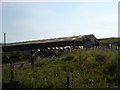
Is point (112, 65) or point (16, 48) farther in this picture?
point (16, 48)

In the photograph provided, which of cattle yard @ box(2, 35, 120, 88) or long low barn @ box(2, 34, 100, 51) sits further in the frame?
long low barn @ box(2, 34, 100, 51)

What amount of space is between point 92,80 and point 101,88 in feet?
6.35

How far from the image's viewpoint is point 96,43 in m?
49.7

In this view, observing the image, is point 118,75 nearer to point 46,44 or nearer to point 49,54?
point 49,54

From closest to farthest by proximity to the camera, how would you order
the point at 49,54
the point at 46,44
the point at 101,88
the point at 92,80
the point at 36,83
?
1. the point at 101,88
2. the point at 36,83
3. the point at 92,80
4. the point at 49,54
5. the point at 46,44

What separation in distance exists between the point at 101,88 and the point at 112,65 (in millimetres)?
4348

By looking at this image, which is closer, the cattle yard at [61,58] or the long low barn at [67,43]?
the cattle yard at [61,58]

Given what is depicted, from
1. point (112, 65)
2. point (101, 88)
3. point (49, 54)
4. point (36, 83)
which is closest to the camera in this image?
point (101, 88)

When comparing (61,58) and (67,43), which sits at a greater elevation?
(67,43)

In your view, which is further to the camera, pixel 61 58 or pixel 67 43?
pixel 67 43

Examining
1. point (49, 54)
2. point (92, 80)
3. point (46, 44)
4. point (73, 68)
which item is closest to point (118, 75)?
point (92, 80)

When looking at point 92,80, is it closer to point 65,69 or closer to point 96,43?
point 65,69

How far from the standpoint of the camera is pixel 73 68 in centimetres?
1738

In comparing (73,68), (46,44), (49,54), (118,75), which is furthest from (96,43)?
(118,75)
